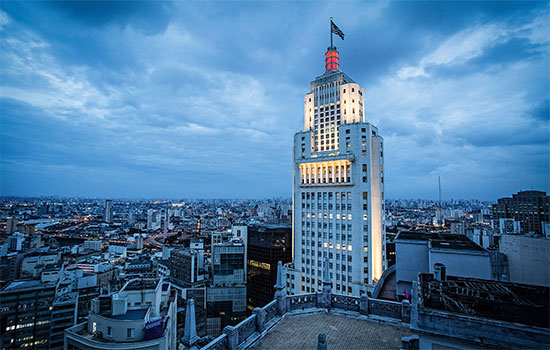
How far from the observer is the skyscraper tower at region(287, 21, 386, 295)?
48.2m

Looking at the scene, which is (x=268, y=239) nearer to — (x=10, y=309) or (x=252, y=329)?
(x=10, y=309)

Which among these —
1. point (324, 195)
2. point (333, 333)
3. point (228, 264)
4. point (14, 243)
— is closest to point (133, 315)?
point (333, 333)

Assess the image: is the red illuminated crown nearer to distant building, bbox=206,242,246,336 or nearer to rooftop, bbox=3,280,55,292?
distant building, bbox=206,242,246,336

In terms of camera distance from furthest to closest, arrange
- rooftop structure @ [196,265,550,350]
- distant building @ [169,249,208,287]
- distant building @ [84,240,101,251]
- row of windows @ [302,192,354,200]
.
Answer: distant building @ [84,240,101,251]
distant building @ [169,249,208,287]
row of windows @ [302,192,354,200]
rooftop structure @ [196,265,550,350]

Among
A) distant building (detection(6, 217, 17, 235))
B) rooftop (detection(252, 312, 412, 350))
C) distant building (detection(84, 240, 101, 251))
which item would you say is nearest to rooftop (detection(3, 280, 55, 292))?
rooftop (detection(252, 312, 412, 350))

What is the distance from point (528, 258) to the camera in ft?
99.3

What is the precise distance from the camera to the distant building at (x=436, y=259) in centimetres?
2391

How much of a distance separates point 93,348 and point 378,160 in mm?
49138

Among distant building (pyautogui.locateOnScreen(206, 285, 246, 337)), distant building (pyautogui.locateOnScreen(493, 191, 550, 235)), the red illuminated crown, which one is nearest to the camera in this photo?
the red illuminated crown

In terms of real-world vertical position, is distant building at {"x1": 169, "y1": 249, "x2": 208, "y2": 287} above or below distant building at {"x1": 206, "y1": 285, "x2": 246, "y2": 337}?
above

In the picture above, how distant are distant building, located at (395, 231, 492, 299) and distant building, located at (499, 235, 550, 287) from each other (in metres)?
7.94

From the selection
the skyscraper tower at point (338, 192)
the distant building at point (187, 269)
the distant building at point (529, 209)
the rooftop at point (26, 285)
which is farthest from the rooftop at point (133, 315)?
the distant building at point (529, 209)

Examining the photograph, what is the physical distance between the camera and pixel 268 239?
71938 millimetres

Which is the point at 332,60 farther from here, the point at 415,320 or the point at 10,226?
the point at 10,226
